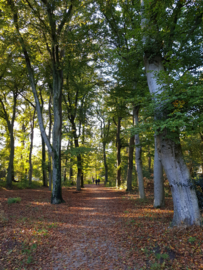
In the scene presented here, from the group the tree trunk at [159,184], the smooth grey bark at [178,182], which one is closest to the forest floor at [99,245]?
the smooth grey bark at [178,182]

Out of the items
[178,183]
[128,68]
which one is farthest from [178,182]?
[128,68]

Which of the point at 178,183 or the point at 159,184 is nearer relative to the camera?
the point at 178,183

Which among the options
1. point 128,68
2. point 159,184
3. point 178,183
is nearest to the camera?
point 178,183

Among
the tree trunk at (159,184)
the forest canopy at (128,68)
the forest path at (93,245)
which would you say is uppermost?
the forest canopy at (128,68)

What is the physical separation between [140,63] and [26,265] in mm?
8362

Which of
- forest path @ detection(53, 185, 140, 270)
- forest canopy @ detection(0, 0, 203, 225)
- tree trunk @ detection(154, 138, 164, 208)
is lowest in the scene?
forest path @ detection(53, 185, 140, 270)

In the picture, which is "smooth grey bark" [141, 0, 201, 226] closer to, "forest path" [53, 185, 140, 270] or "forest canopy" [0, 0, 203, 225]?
"forest canopy" [0, 0, 203, 225]

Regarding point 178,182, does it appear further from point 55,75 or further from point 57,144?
point 55,75

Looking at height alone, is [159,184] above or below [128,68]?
below

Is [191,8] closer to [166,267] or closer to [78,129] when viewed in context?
[166,267]

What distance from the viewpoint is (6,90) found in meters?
16.7

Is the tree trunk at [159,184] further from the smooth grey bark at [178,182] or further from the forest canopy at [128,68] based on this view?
the smooth grey bark at [178,182]

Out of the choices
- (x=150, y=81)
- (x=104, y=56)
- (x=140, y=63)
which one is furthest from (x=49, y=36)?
(x=150, y=81)

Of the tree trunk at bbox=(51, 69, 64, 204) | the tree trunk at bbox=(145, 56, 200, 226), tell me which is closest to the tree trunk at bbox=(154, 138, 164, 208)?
the tree trunk at bbox=(145, 56, 200, 226)
